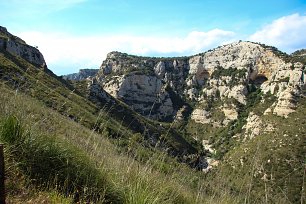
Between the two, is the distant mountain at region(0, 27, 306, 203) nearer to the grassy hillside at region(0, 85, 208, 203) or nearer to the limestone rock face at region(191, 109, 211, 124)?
the grassy hillside at region(0, 85, 208, 203)

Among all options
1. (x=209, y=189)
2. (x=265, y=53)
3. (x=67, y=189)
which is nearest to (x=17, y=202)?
(x=67, y=189)

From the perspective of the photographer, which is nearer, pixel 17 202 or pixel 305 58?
pixel 17 202

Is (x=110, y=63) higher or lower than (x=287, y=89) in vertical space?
higher

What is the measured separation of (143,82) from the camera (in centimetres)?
13000

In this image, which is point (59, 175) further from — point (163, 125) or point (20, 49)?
point (20, 49)

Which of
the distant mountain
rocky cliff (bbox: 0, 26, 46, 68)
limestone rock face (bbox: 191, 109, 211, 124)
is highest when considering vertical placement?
rocky cliff (bbox: 0, 26, 46, 68)

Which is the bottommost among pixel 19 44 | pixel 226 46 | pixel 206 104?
pixel 206 104

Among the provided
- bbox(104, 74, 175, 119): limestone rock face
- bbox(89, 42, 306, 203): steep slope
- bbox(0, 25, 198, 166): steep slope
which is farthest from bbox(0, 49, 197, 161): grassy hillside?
bbox(104, 74, 175, 119): limestone rock face

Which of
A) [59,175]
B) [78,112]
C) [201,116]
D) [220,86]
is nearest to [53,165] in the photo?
[59,175]

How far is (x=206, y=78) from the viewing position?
146500 millimetres

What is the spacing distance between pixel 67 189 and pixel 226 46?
506ft

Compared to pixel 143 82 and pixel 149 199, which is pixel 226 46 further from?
pixel 149 199

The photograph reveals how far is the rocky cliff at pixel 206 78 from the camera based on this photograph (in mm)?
112375

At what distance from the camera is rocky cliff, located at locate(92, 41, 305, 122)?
112 meters
